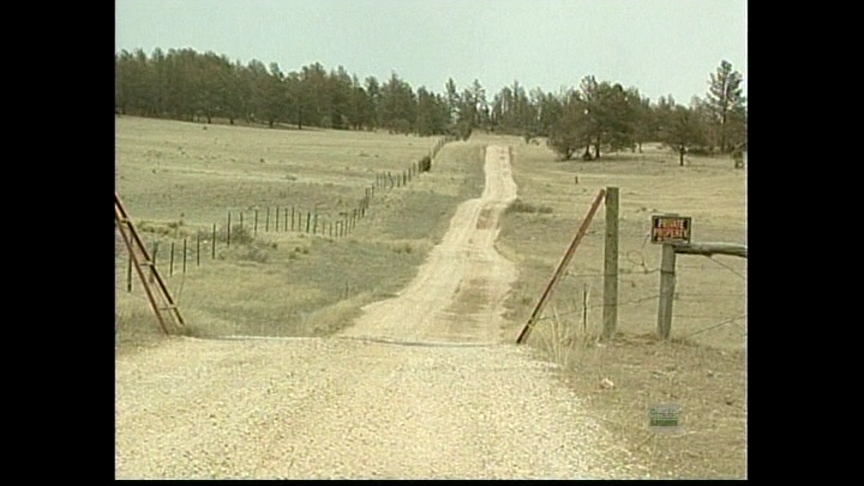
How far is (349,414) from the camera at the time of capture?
4.86 metres

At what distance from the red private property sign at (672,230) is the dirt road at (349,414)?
129cm

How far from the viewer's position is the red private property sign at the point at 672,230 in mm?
6973

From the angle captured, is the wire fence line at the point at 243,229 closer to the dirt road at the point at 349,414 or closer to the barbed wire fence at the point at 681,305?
the dirt road at the point at 349,414

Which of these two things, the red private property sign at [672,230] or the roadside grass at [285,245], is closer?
the red private property sign at [672,230]

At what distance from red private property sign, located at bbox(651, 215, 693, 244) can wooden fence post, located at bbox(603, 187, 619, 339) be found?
0.51 m

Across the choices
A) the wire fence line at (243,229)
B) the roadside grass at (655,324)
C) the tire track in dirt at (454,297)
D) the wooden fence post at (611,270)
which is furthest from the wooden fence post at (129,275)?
the wooden fence post at (611,270)

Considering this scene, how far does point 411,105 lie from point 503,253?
429cm

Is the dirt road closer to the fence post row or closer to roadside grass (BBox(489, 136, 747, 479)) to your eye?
roadside grass (BBox(489, 136, 747, 479))
